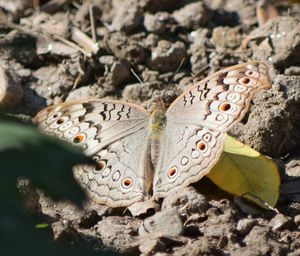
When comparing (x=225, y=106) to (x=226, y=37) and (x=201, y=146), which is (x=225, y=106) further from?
(x=226, y=37)


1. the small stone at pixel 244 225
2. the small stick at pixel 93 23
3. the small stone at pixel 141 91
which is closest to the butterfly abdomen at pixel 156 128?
the small stone at pixel 244 225

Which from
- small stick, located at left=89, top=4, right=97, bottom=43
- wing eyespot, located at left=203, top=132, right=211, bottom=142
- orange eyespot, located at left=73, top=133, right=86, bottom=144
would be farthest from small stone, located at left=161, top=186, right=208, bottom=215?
small stick, located at left=89, top=4, right=97, bottom=43

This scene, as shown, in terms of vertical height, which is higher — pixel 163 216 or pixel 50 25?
pixel 50 25

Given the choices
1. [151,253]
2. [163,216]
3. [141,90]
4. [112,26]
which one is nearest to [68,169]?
[151,253]

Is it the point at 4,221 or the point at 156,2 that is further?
the point at 156,2

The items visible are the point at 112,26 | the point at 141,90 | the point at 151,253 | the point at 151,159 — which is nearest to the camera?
the point at 151,253

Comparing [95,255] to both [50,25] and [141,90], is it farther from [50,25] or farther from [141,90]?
[50,25]

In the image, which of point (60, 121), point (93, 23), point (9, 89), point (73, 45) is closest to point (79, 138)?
point (60, 121)

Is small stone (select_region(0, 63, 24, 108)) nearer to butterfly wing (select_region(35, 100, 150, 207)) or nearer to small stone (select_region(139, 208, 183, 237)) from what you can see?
butterfly wing (select_region(35, 100, 150, 207))
